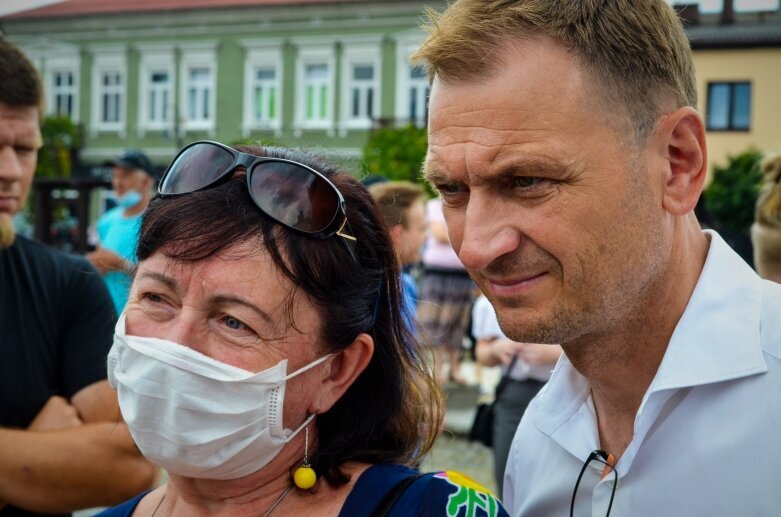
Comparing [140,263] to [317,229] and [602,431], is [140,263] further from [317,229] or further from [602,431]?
[602,431]

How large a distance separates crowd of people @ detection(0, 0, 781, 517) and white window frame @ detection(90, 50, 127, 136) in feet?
110

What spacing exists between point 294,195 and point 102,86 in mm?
34854

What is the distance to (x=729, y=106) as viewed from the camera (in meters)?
27.8

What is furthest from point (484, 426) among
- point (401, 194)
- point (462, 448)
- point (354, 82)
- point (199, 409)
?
Answer: point (354, 82)

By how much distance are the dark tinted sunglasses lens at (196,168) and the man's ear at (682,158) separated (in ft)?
3.30

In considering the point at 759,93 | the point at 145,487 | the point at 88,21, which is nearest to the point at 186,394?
the point at 145,487

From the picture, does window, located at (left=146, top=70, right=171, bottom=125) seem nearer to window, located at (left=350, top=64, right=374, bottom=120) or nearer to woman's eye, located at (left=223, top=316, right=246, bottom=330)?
window, located at (left=350, top=64, right=374, bottom=120)

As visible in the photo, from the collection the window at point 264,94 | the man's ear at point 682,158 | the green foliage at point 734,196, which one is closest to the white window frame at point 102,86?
the window at point 264,94

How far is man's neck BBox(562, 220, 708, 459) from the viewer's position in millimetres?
1883

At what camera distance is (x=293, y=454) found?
6.76ft

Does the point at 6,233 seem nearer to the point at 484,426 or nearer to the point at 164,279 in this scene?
the point at 164,279

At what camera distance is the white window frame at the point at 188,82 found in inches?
1284

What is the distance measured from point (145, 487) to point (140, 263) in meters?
0.93

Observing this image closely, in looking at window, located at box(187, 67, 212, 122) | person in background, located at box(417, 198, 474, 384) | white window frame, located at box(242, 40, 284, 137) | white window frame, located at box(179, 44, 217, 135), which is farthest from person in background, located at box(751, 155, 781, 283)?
window, located at box(187, 67, 212, 122)
